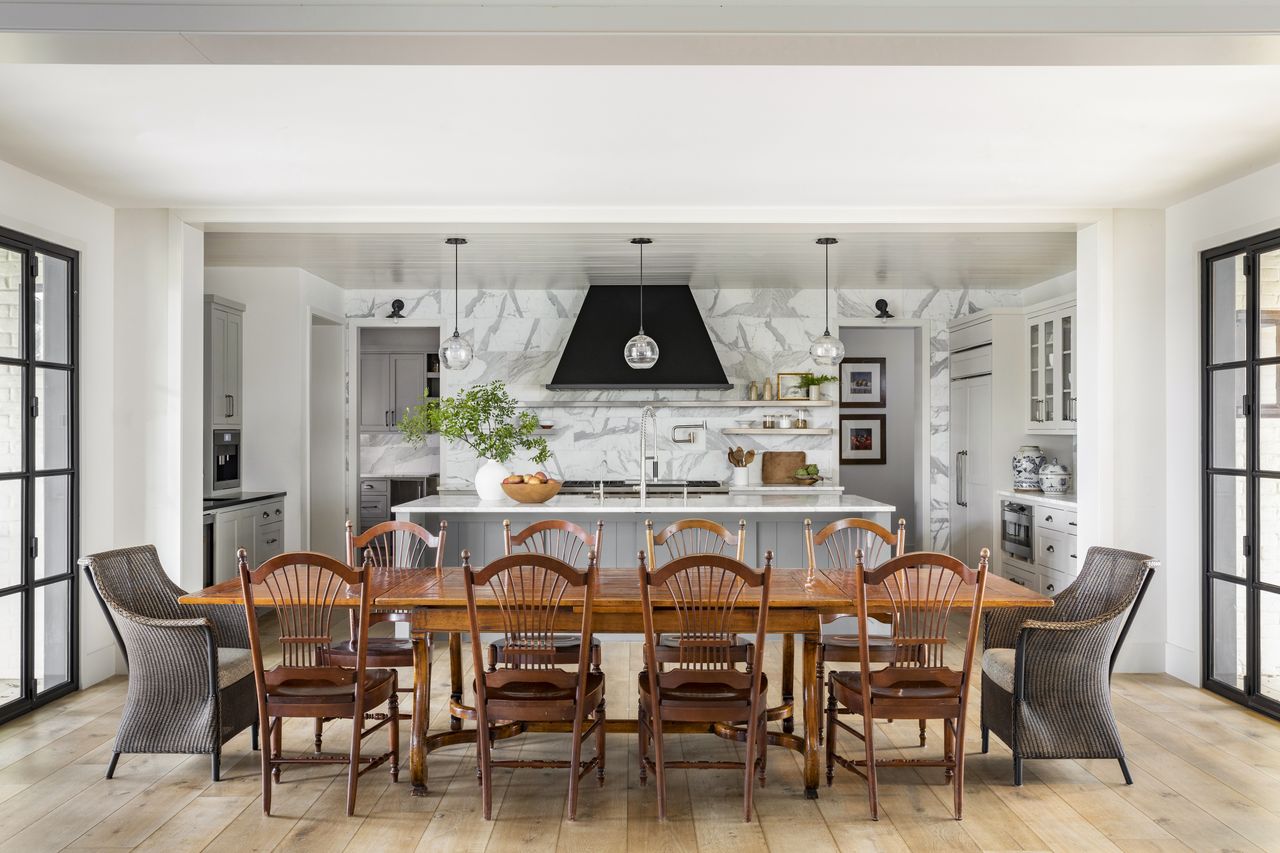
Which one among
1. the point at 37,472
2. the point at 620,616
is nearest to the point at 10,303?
the point at 37,472

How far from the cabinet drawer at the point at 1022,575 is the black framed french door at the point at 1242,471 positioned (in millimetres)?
1614

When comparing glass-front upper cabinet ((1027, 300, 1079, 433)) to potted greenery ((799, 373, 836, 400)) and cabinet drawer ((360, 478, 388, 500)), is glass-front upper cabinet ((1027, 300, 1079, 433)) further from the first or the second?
cabinet drawer ((360, 478, 388, 500))

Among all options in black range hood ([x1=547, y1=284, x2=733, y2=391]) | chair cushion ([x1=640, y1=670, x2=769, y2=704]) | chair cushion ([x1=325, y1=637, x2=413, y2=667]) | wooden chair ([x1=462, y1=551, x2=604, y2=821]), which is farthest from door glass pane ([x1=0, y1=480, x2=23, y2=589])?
black range hood ([x1=547, y1=284, x2=733, y2=391])

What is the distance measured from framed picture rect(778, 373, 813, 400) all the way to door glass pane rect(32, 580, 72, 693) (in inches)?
208

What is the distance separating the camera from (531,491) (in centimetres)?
541

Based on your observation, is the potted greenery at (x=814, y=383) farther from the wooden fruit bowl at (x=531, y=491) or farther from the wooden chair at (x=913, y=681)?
the wooden chair at (x=913, y=681)

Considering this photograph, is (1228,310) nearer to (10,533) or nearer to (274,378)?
(10,533)

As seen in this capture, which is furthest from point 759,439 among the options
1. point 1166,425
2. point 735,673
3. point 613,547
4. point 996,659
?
point 735,673

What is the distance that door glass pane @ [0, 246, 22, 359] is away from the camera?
411 centimetres

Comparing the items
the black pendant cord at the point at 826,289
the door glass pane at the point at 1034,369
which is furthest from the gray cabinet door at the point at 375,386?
the door glass pane at the point at 1034,369

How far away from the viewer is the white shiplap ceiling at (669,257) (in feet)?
18.7

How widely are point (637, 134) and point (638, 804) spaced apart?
8.41ft

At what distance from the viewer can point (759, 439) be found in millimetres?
7801

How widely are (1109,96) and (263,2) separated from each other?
2.82 m
